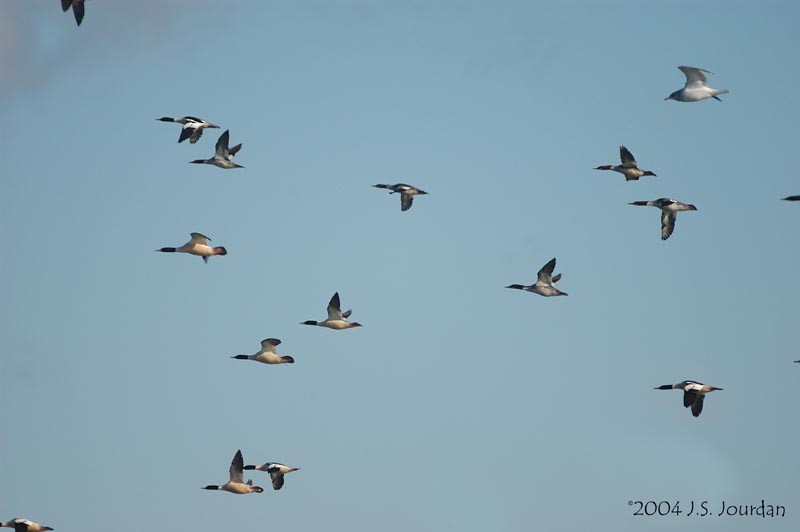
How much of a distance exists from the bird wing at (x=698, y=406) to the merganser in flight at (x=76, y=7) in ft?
82.3

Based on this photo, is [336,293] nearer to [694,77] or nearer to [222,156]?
[222,156]

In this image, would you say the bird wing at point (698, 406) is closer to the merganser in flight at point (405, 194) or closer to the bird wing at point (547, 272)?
the bird wing at point (547, 272)

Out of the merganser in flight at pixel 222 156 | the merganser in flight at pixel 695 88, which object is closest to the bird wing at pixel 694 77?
the merganser in flight at pixel 695 88

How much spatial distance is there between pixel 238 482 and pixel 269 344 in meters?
5.37

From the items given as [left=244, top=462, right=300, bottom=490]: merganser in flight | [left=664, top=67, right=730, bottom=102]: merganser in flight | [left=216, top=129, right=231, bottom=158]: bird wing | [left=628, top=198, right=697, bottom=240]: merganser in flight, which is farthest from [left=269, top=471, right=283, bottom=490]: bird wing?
[left=664, top=67, right=730, bottom=102]: merganser in flight

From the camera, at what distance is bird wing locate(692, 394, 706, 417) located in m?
59.4

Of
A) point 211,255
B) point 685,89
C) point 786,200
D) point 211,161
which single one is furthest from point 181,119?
point 786,200

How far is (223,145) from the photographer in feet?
215

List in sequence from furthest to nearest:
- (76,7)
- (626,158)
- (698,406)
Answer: (626,158)
(698,406)
(76,7)

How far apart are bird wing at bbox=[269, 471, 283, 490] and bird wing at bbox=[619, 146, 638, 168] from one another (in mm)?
17489

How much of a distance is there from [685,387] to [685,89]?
36.1ft

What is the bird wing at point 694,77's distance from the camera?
6106cm

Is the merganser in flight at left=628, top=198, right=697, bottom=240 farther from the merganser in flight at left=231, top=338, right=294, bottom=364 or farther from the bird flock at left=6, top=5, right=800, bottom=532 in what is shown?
the merganser in flight at left=231, top=338, right=294, bottom=364

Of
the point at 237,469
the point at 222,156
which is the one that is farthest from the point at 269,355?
the point at 222,156
